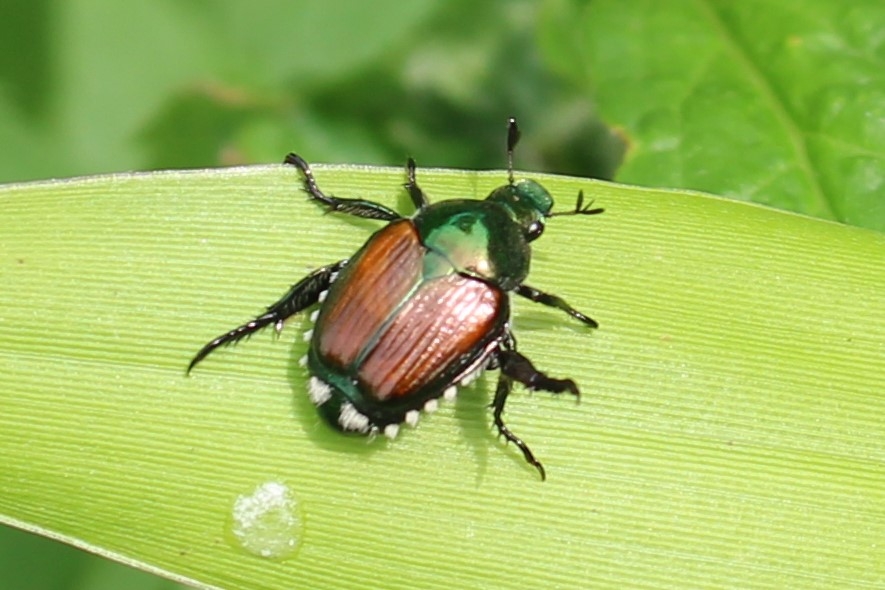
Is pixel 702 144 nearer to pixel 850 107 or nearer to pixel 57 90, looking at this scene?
pixel 850 107

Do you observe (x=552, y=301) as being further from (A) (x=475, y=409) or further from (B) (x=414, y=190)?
(B) (x=414, y=190)

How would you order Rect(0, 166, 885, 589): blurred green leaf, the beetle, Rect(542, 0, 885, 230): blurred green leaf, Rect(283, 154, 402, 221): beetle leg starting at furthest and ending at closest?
Rect(542, 0, 885, 230): blurred green leaf
Rect(283, 154, 402, 221): beetle leg
the beetle
Rect(0, 166, 885, 589): blurred green leaf

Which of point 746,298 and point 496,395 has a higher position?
point 746,298

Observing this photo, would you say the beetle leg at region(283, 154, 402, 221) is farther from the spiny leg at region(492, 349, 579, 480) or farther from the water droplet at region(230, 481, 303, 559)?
the water droplet at region(230, 481, 303, 559)

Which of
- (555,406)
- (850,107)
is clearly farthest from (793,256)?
(850,107)

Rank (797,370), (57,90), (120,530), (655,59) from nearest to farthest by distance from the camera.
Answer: (120,530) < (797,370) < (655,59) < (57,90)

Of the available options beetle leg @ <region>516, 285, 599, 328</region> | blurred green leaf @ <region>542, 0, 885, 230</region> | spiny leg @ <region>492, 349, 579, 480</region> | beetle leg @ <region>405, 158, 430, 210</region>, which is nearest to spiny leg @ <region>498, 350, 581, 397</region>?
spiny leg @ <region>492, 349, 579, 480</region>

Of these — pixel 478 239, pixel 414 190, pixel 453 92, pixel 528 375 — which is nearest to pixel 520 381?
pixel 528 375

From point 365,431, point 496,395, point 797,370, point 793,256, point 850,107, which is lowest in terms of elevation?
point 365,431
